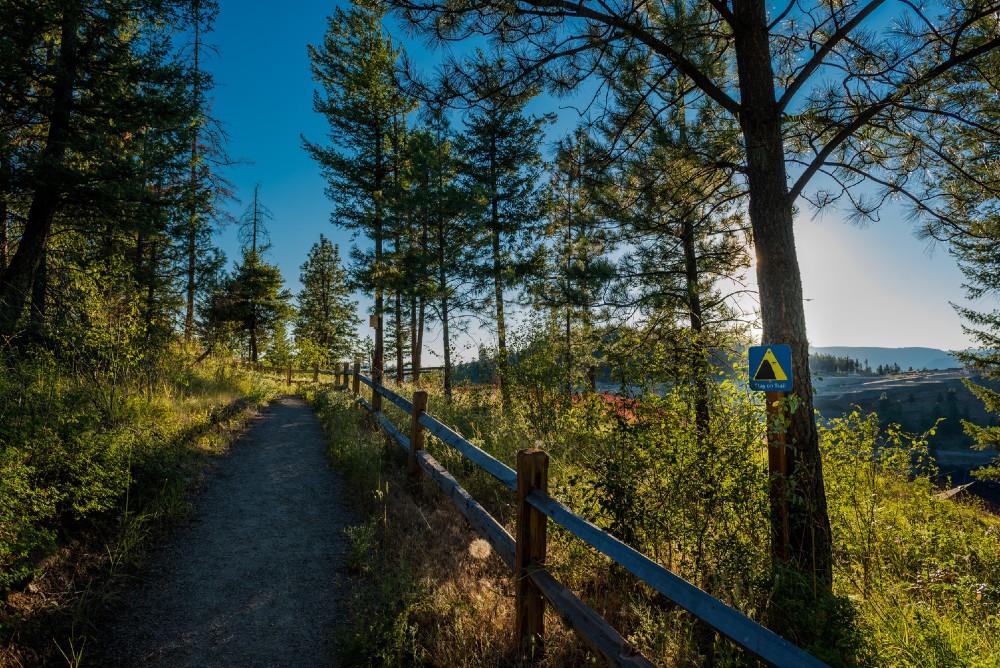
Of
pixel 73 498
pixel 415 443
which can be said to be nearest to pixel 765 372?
pixel 415 443

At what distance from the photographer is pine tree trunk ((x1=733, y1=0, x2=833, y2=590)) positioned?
12.1 ft

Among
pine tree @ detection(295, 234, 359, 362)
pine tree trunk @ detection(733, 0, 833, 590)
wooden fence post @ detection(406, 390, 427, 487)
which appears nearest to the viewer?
pine tree trunk @ detection(733, 0, 833, 590)

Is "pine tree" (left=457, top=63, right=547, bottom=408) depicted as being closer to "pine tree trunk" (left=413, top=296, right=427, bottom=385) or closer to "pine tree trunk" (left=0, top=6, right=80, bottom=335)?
"pine tree trunk" (left=413, top=296, right=427, bottom=385)

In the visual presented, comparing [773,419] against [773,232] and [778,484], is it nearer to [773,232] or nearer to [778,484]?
[778,484]

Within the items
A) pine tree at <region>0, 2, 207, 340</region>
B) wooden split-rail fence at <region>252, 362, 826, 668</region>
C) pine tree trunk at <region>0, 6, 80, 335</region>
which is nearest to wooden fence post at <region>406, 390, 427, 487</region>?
wooden split-rail fence at <region>252, 362, 826, 668</region>

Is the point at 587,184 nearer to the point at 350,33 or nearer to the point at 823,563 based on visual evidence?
the point at 823,563

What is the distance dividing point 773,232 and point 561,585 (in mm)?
3584

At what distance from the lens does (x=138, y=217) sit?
26.9ft

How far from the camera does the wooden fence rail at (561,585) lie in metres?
1.59

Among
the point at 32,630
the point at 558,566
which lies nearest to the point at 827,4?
the point at 558,566

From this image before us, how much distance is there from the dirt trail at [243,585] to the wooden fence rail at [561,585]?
1.52 metres

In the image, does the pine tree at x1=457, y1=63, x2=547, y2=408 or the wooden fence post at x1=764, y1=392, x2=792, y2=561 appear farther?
the pine tree at x1=457, y1=63, x2=547, y2=408

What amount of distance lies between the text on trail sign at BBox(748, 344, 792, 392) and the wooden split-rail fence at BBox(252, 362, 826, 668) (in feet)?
6.00

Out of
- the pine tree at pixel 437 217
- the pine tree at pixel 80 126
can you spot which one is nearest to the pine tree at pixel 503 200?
the pine tree at pixel 437 217
